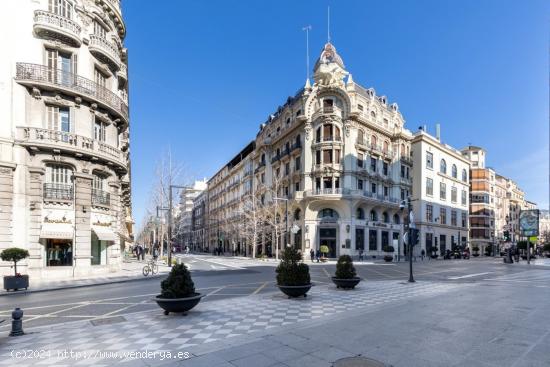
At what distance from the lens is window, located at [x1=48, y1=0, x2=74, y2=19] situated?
68.6 feet

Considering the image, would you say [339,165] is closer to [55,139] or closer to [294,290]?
[55,139]

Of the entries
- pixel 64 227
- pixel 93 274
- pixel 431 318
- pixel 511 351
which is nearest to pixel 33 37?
pixel 64 227

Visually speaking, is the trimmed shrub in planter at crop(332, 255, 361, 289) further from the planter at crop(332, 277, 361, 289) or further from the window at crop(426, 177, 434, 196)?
the window at crop(426, 177, 434, 196)

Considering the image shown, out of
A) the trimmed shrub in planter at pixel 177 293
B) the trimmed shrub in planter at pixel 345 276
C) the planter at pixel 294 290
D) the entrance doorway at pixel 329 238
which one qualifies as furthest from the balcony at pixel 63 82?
the entrance doorway at pixel 329 238

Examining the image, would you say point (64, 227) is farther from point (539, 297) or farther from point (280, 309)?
point (539, 297)

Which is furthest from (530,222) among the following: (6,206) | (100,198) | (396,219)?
(6,206)

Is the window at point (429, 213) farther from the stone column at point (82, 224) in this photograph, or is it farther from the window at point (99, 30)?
the window at point (99, 30)

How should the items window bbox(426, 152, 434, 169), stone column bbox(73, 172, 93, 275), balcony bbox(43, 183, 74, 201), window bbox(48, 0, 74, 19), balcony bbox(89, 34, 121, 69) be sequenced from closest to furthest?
balcony bbox(43, 183, 74, 201), stone column bbox(73, 172, 93, 275), window bbox(48, 0, 74, 19), balcony bbox(89, 34, 121, 69), window bbox(426, 152, 434, 169)

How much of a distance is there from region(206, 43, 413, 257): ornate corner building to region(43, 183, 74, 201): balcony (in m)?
24.8

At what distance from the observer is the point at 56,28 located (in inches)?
802

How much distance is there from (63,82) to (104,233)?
10366mm

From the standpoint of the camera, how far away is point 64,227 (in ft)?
67.2

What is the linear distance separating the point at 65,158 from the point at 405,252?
46.3 m

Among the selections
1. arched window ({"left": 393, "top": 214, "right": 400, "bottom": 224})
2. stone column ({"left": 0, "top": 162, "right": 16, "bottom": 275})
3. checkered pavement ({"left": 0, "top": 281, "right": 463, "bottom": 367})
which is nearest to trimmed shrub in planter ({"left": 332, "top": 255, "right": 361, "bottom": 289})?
checkered pavement ({"left": 0, "top": 281, "right": 463, "bottom": 367})
